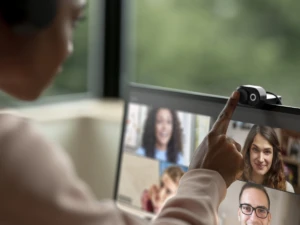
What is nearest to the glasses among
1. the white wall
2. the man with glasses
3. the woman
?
the man with glasses

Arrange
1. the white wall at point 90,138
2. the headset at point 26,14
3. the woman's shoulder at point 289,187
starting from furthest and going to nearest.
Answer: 1. the white wall at point 90,138
2. the woman's shoulder at point 289,187
3. the headset at point 26,14

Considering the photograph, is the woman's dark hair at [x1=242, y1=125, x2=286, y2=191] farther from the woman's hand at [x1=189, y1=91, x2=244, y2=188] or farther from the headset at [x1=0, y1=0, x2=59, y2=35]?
the headset at [x1=0, y1=0, x2=59, y2=35]

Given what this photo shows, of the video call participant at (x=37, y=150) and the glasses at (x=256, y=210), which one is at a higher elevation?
the video call participant at (x=37, y=150)

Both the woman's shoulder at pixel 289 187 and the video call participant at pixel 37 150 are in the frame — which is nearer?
the video call participant at pixel 37 150

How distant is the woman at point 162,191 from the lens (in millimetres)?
1189

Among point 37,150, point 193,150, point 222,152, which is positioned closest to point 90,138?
point 193,150

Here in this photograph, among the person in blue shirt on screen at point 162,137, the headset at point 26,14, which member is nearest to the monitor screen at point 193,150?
the person in blue shirt on screen at point 162,137

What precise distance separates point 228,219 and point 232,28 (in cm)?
81

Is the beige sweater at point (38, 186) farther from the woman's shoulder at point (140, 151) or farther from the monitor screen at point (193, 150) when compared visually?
the woman's shoulder at point (140, 151)

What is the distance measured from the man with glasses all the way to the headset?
0.50m

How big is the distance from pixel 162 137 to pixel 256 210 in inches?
11.4

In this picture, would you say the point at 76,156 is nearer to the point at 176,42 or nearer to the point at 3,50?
the point at 176,42

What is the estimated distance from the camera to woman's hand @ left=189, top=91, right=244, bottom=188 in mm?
979

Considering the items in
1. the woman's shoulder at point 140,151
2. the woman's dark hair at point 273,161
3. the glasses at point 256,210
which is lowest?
the glasses at point 256,210
